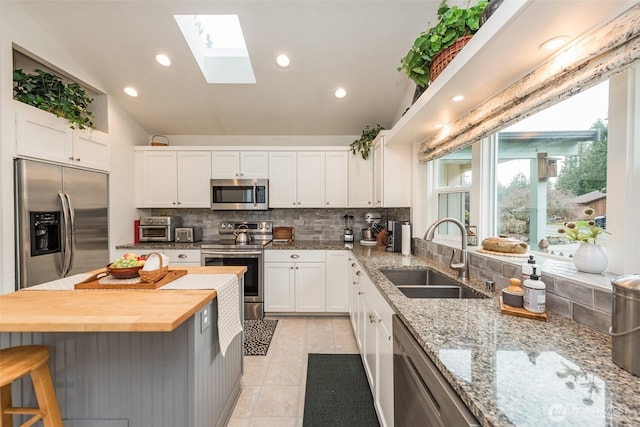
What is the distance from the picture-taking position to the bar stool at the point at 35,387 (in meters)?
1.16

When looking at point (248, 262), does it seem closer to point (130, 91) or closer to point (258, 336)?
point (258, 336)

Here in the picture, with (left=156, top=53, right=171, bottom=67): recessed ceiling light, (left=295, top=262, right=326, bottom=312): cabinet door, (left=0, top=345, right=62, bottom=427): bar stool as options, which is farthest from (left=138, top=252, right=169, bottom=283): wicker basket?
(left=156, top=53, right=171, bottom=67): recessed ceiling light

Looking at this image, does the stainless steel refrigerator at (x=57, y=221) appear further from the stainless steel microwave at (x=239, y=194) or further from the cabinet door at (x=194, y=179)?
the stainless steel microwave at (x=239, y=194)

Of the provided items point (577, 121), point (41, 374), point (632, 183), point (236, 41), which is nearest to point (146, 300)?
point (41, 374)

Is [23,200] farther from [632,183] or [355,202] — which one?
[632,183]

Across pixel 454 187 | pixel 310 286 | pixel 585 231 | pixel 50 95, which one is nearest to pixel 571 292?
pixel 585 231

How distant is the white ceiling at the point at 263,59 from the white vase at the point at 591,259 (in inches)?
86.2

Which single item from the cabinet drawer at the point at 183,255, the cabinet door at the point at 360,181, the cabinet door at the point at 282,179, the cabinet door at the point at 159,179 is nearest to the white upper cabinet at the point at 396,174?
the cabinet door at the point at 360,181

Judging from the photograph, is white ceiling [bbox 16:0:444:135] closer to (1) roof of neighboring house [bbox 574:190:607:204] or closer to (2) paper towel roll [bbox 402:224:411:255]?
(2) paper towel roll [bbox 402:224:411:255]

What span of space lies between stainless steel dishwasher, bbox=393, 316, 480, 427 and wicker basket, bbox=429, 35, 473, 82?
4.40ft

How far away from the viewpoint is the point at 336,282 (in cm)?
332

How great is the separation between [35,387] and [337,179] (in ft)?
10.2

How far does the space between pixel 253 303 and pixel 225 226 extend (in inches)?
49.2

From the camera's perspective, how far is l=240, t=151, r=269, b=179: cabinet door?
12.0 ft
